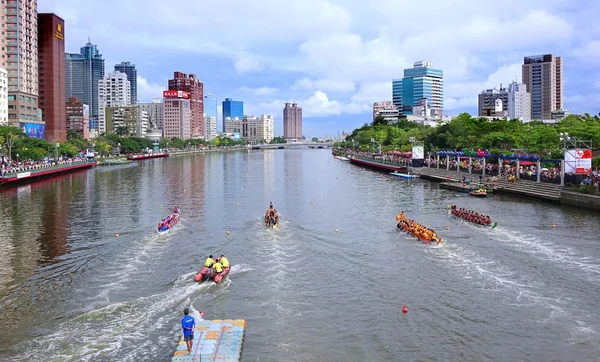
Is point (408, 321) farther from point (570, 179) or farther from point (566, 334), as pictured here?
point (570, 179)

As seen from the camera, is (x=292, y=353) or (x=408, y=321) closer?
(x=292, y=353)

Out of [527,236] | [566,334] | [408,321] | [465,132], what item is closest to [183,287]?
[408,321]

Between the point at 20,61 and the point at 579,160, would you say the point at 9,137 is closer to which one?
the point at 20,61

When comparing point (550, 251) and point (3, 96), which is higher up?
point (3, 96)

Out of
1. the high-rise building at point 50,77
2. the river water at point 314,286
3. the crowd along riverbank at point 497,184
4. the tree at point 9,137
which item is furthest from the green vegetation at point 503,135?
the high-rise building at point 50,77

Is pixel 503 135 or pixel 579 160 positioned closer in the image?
pixel 579 160

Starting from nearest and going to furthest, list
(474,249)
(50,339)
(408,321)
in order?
(50,339)
(408,321)
(474,249)

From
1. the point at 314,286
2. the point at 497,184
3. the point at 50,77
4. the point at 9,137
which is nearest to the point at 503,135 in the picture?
the point at 497,184
